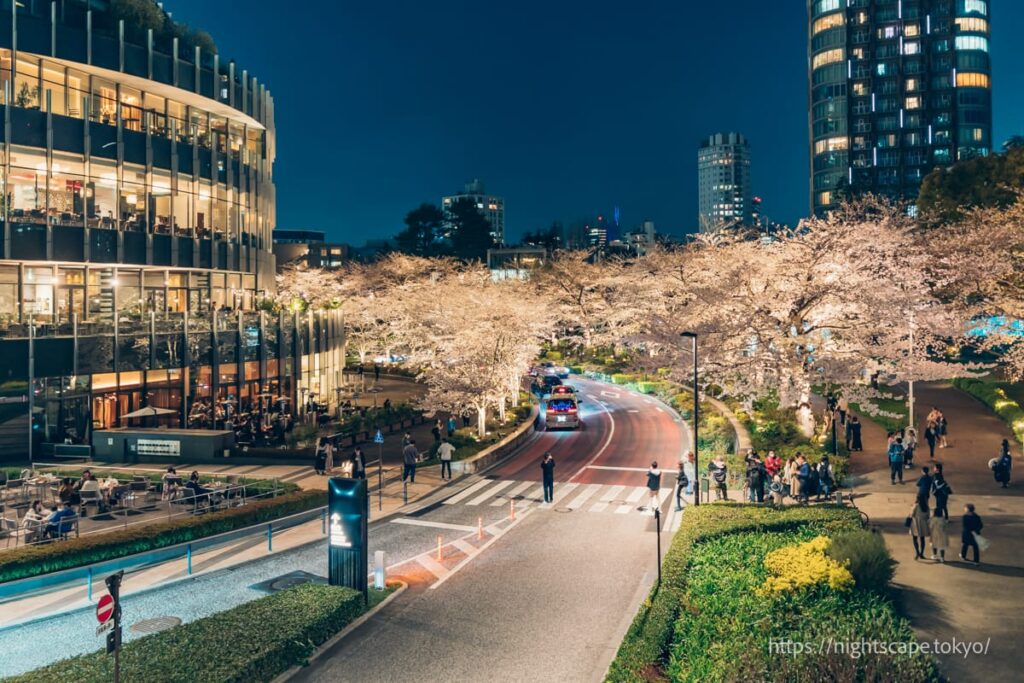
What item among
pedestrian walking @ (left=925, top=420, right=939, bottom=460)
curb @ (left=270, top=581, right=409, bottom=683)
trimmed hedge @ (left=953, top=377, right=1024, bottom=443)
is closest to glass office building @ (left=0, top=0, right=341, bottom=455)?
curb @ (left=270, top=581, right=409, bottom=683)

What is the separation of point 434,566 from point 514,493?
942cm

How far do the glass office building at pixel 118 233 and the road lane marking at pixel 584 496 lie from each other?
78.0ft

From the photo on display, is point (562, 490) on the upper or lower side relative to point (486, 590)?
upper

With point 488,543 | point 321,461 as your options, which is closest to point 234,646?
point 488,543

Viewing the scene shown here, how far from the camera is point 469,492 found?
29562 mm

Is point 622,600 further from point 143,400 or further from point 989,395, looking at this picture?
point 989,395

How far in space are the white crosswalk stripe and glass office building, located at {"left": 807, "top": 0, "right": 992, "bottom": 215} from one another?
114557mm

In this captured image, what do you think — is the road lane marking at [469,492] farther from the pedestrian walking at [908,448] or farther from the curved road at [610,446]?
the pedestrian walking at [908,448]

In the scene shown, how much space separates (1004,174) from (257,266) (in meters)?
55.7

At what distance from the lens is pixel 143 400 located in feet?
129

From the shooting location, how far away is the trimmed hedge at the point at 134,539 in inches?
729

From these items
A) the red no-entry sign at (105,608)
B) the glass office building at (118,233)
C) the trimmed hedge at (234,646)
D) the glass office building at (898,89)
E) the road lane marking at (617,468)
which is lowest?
the road lane marking at (617,468)

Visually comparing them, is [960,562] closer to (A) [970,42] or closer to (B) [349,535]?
(B) [349,535]

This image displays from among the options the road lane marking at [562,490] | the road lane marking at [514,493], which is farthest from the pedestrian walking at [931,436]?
the road lane marking at [514,493]
